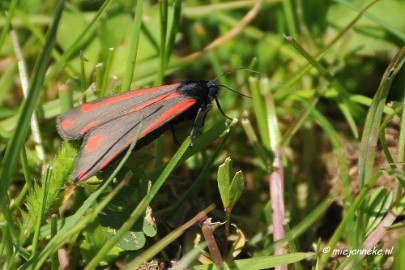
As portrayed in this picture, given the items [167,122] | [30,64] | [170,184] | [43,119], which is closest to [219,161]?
[170,184]

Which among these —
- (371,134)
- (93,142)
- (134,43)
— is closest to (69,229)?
(93,142)

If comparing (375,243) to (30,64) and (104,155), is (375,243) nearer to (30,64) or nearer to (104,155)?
(104,155)

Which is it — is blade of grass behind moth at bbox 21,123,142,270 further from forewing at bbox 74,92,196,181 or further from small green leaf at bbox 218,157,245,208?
small green leaf at bbox 218,157,245,208

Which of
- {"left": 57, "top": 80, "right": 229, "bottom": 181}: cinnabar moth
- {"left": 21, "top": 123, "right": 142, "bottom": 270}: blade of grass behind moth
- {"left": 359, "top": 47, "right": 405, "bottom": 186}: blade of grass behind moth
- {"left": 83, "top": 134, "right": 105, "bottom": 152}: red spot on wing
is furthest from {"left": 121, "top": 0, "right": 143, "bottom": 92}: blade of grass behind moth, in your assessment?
{"left": 359, "top": 47, "right": 405, "bottom": 186}: blade of grass behind moth

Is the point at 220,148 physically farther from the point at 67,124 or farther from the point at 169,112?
the point at 67,124

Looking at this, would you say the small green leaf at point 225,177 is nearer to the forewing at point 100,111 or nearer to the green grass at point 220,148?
the green grass at point 220,148

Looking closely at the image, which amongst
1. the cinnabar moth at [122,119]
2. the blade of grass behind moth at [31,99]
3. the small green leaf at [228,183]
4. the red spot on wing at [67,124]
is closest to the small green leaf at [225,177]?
the small green leaf at [228,183]

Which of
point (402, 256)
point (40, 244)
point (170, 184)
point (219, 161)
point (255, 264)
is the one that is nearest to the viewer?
point (402, 256)
